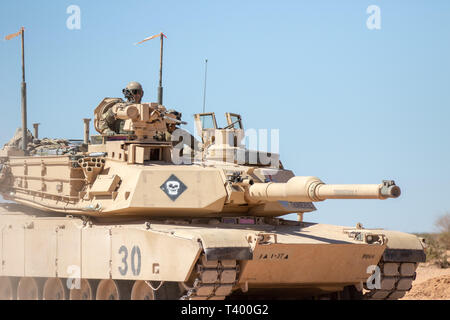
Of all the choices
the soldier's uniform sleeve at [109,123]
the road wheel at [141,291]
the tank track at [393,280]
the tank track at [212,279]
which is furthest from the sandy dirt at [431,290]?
the soldier's uniform sleeve at [109,123]

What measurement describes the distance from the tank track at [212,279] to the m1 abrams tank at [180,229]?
0.02 meters

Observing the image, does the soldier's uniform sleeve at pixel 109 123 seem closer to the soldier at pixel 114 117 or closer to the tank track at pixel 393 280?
the soldier at pixel 114 117

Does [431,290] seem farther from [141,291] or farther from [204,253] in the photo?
[204,253]

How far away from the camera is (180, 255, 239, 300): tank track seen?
645 inches

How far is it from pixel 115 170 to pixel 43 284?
3.63 m

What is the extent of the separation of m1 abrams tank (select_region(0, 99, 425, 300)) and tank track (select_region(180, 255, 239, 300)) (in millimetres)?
24

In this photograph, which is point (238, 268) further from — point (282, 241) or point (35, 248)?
point (35, 248)

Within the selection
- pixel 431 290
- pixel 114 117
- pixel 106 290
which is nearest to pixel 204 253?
pixel 106 290

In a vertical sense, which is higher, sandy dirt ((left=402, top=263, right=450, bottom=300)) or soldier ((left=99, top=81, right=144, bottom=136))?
soldier ((left=99, top=81, right=144, bottom=136))

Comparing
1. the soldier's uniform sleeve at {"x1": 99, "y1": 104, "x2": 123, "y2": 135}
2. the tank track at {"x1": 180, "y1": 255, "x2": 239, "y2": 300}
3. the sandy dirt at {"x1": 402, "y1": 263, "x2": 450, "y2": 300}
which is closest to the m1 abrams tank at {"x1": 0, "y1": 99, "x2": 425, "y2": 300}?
the tank track at {"x1": 180, "y1": 255, "x2": 239, "y2": 300}

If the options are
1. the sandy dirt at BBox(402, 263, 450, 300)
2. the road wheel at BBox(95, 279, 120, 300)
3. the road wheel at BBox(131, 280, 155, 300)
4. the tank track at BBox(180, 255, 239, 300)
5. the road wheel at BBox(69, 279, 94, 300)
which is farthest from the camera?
the sandy dirt at BBox(402, 263, 450, 300)

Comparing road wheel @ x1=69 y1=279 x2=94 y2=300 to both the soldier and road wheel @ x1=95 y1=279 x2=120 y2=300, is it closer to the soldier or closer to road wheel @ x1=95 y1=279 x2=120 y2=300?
road wheel @ x1=95 y1=279 x2=120 y2=300

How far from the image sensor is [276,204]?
19484 mm
